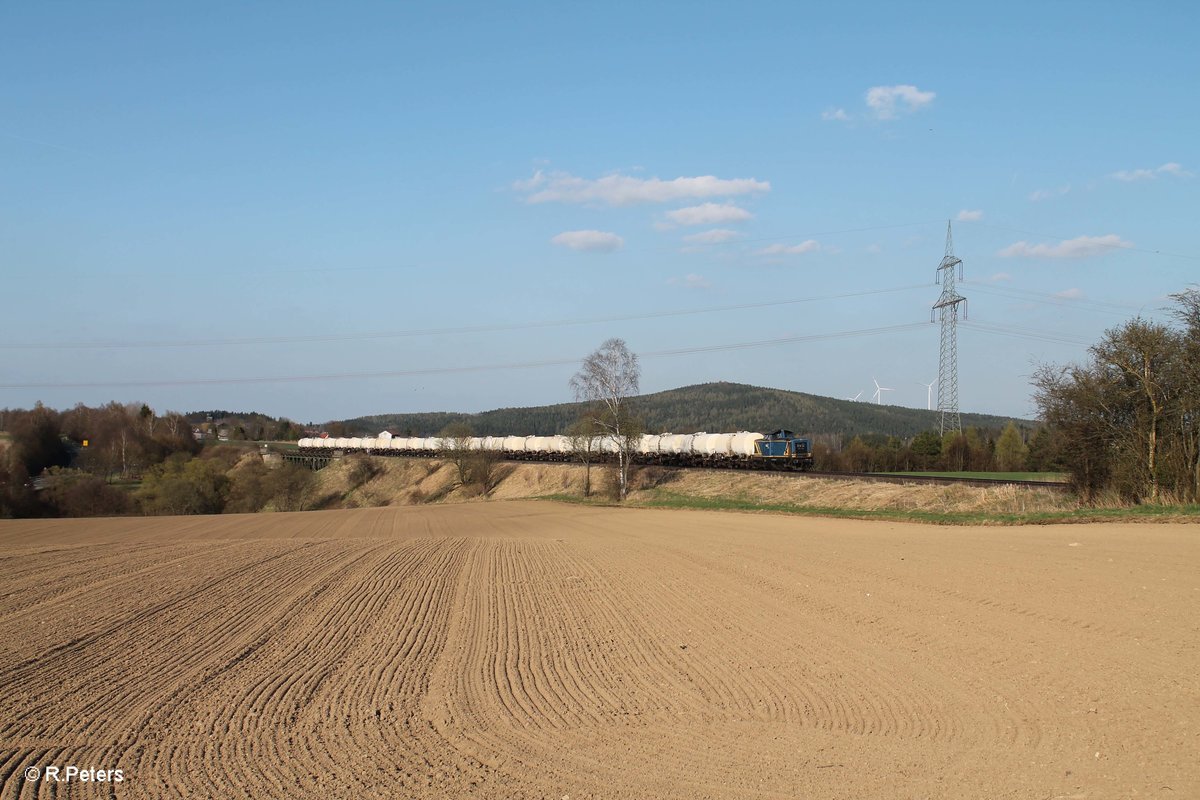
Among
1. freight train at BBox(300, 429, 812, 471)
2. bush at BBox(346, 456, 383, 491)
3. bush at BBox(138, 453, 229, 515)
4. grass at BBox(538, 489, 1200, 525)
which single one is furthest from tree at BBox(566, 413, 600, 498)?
bush at BBox(346, 456, 383, 491)

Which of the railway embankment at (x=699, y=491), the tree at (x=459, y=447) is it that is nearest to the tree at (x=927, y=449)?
the railway embankment at (x=699, y=491)

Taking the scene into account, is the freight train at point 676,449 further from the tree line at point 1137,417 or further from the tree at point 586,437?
the tree line at point 1137,417

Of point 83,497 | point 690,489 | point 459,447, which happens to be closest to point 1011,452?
point 690,489

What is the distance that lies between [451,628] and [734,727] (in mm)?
5816

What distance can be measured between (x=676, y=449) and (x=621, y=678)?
6566 cm

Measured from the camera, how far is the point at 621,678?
33.0 ft

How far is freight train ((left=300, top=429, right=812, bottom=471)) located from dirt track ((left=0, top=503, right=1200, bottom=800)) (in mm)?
43409

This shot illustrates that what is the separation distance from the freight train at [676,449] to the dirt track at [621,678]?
142 ft

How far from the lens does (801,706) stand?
892 cm

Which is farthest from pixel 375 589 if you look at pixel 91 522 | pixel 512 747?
pixel 91 522

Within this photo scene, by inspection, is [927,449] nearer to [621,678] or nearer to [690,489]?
[690,489]

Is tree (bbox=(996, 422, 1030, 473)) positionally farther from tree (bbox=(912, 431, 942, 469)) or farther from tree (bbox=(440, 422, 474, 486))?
tree (bbox=(440, 422, 474, 486))

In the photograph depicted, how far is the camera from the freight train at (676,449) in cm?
6334

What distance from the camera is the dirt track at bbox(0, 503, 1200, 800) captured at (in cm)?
704
